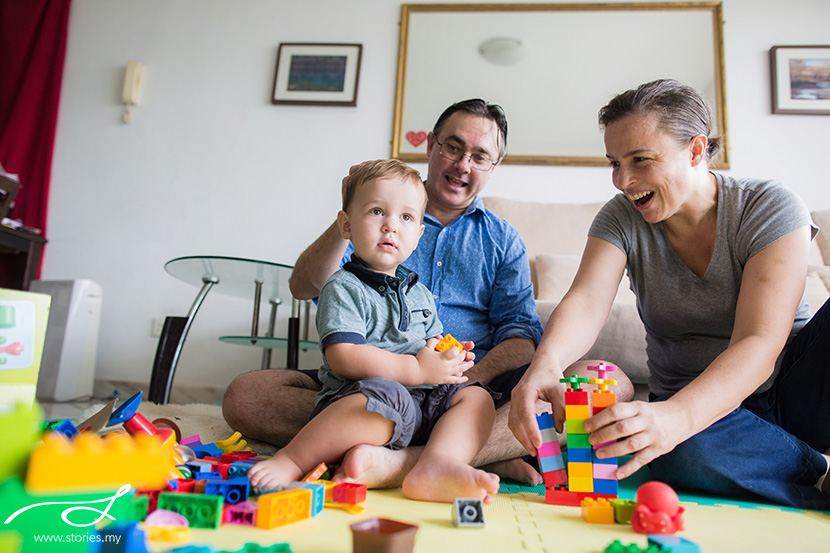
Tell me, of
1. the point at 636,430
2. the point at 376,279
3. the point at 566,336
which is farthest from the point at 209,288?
the point at 636,430

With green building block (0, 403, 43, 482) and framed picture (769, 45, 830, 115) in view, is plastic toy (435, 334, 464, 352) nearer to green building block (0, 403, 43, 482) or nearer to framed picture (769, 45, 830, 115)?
green building block (0, 403, 43, 482)

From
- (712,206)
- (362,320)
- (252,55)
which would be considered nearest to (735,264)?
(712,206)

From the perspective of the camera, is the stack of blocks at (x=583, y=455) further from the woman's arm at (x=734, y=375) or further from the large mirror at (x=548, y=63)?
the large mirror at (x=548, y=63)

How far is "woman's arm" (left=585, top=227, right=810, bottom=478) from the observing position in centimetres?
73

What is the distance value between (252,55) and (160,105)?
513 millimetres

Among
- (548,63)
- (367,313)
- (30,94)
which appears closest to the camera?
(367,313)

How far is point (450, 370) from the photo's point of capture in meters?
0.93

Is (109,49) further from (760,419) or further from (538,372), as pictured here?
(760,419)

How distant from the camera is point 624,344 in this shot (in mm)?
1577

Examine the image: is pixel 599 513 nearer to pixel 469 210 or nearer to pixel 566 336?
pixel 566 336

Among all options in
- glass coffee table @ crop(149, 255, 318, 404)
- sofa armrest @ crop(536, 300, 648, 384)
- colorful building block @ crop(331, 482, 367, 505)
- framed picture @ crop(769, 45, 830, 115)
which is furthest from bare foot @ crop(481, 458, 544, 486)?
framed picture @ crop(769, 45, 830, 115)

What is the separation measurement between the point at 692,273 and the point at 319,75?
2.14 m

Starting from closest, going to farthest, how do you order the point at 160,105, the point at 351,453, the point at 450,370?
the point at 351,453, the point at 450,370, the point at 160,105

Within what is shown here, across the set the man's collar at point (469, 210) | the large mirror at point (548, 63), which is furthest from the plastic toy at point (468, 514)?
the large mirror at point (548, 63)
